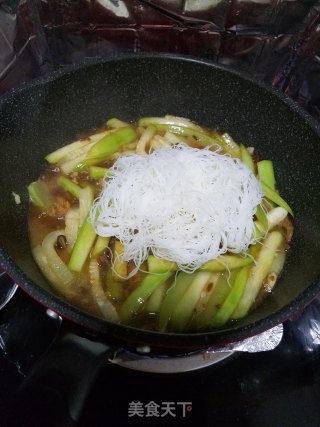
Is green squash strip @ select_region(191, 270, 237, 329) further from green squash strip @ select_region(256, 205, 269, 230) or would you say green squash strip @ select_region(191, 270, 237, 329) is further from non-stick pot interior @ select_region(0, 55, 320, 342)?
green squash strip @ select_region(256, 205, 269, 230)

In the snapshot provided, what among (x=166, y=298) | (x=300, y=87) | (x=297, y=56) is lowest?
(x=166, y=298)

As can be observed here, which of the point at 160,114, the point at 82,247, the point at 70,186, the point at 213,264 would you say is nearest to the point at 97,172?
the point at 70,186

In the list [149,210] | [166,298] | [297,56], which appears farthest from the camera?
[297,56]

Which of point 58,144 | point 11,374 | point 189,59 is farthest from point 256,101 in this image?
point 11,374

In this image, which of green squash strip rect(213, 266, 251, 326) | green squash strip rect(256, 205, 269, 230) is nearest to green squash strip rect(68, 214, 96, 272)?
green squash strip rect(213, 266, 251, 326)

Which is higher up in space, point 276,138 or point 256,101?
point 256,101

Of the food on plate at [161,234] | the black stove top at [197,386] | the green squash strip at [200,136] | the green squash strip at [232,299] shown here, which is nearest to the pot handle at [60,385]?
the food on plate at [161,234]

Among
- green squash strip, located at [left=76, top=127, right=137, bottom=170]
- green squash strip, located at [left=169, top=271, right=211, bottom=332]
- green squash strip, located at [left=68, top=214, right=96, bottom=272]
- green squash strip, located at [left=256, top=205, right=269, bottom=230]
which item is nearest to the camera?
green squash strip, located at [left=169, top=271, right=211, bottom=332]

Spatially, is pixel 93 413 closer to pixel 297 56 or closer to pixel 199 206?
pixel 199 206
